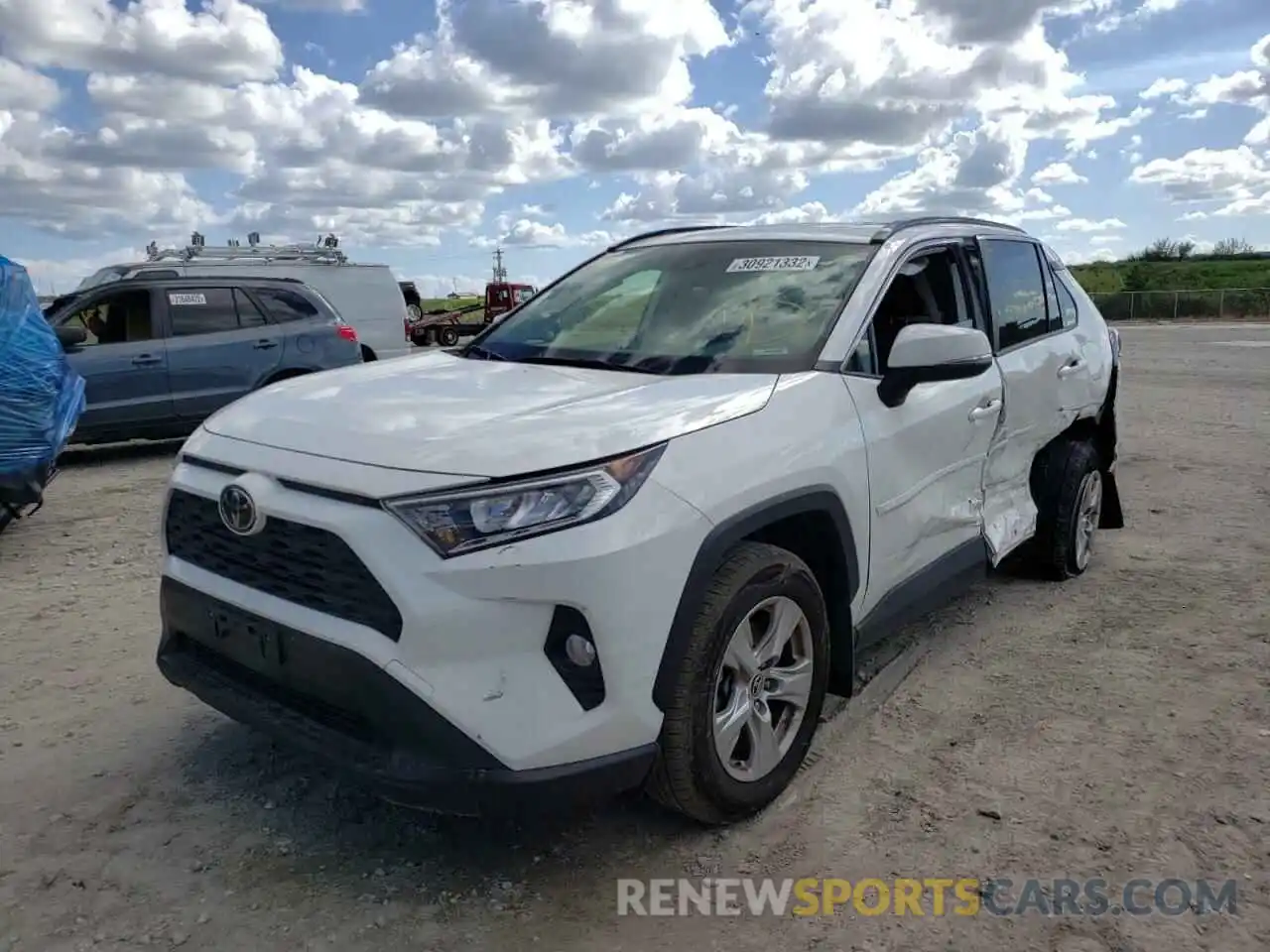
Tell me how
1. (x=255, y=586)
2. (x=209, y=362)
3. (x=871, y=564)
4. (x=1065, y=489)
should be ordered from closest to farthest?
(x=255, y=586) → (x=871, y=564) → (x=1065, y=489) → (x=209, y=362)

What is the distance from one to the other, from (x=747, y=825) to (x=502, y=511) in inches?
50.4

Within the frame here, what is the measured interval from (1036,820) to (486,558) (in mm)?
1851

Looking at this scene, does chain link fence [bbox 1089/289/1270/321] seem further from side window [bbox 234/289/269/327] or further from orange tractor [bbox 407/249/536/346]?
side window [bbox 234/289/269/327]

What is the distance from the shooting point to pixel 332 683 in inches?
98.0

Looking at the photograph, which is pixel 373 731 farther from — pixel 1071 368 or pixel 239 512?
pixel 1071 368

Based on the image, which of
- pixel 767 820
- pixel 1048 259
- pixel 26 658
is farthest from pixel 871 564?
pixel 26 658

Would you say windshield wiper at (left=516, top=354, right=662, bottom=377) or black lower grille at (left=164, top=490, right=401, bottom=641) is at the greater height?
windshield wiper at (left=516, top=354, right=662, bottom=377)

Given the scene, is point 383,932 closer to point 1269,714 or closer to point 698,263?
point 698,263

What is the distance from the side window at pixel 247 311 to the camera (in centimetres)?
1025

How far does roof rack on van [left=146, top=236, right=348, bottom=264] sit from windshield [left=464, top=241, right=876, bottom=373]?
13.5 metres

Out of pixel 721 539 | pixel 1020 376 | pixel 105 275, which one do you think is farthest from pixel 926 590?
pixel 105 275

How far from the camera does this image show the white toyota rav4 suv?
7.79 ft

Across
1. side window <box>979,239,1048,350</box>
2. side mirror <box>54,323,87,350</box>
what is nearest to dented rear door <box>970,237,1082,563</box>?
side window <box>979,239,1048,350</box>

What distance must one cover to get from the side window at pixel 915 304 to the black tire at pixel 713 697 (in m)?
0.81
